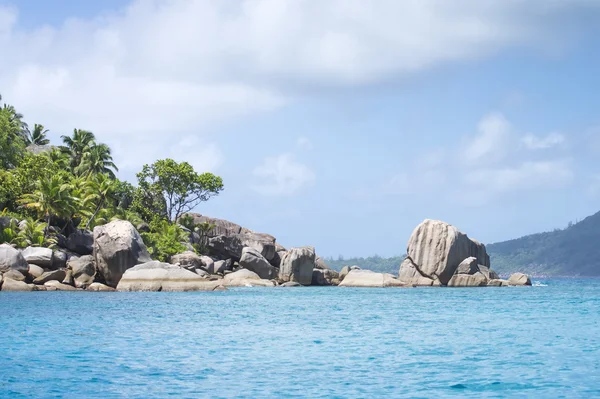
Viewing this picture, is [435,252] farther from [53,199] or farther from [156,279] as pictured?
[53,199]

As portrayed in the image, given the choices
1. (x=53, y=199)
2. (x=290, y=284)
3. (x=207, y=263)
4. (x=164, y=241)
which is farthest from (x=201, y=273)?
(x=53, y=199)

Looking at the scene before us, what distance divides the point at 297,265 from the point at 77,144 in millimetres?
28193

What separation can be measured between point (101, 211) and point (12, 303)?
27735 millimetres

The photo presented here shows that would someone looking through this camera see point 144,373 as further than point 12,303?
No

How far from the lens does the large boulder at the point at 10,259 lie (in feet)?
155

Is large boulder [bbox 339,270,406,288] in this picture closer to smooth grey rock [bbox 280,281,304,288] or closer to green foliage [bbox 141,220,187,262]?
smooth grey rock [bbox 280,281,304,288]

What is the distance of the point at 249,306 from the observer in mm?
40125

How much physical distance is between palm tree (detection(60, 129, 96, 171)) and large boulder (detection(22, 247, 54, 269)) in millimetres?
28792

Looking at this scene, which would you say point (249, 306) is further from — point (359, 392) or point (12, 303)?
point (359, 392)

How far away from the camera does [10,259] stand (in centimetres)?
4738

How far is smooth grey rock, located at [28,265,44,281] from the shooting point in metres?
49.5

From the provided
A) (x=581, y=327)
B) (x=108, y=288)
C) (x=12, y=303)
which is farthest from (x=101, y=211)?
(x=581, y=327)

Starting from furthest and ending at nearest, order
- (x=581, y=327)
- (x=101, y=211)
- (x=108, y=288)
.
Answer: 1. (x=101, y=211)
2. (x=108, y=288)
3. (x=581, y=327)

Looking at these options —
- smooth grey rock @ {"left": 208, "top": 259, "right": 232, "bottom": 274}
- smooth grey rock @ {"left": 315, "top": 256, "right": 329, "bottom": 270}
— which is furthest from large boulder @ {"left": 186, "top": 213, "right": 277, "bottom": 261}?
smooth grey rock @ {"left": 315, "top": 256, "right": 329, "bottom": 270}
